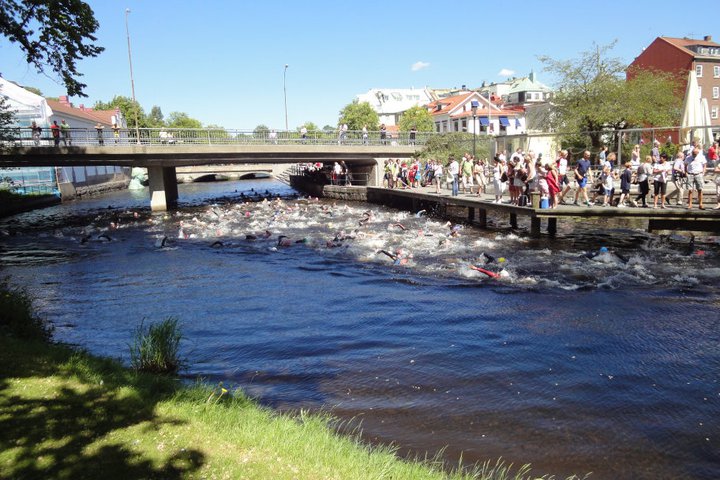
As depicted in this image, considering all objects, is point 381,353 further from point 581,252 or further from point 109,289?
point 581,252

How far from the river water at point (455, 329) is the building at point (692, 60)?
2270 inches

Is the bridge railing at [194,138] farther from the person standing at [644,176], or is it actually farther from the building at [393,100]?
the building at [393,100]

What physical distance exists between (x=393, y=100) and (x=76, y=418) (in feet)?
508

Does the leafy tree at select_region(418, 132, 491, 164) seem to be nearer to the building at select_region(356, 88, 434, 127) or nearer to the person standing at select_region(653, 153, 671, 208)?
the person standing at select_region(653, 153, 671, 208)

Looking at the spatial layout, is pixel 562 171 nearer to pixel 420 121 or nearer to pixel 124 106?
pixel 420 121

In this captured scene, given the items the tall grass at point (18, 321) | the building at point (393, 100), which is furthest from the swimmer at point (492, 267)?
the building at point (393, 100)

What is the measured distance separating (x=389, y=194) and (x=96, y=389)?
32.5m

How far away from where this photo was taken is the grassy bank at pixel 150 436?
4.67 metres

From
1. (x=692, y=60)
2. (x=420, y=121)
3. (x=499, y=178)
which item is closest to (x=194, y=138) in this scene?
(x=499, y=178)

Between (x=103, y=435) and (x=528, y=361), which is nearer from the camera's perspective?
(x=103, y=435)

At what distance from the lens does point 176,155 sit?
37.4 m

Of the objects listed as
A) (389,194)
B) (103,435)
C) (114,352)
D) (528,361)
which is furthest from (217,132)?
(103,435)

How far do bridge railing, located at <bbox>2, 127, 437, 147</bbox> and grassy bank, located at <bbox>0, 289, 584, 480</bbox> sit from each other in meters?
31.1

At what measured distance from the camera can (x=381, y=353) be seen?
1037 cm
